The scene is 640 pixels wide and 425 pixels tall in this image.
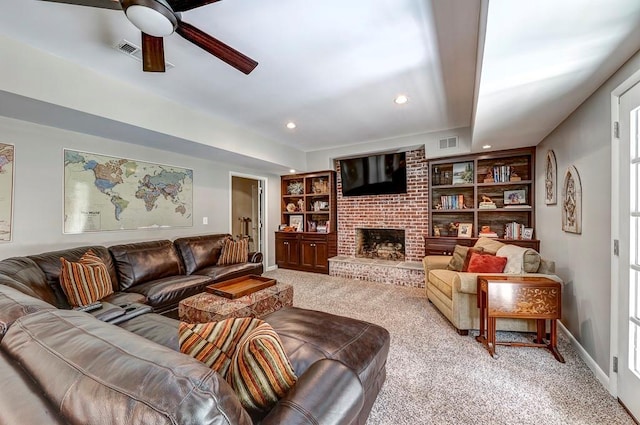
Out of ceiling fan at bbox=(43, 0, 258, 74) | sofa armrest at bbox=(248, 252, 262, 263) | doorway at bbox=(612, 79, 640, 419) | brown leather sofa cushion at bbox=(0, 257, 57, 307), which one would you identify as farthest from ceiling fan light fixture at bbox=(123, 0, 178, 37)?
sofa armrest at bbox=(248, 252, 262, 263)

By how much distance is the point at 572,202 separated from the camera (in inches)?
101

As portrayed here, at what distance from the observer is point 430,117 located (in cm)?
375

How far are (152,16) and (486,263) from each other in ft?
11.7

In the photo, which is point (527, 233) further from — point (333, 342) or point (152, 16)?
point (152, 16)

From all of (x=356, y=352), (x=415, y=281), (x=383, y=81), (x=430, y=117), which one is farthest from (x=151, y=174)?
(x=415, y=281)

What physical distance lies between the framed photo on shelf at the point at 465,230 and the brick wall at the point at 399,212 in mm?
521

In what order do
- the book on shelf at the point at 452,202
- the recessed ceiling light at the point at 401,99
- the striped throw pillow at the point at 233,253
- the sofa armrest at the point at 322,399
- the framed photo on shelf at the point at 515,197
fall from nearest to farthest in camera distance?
the sofa armrest at the point at 322,399
the recessed ceiling light at the point at 401,99
the striped throw pillow at the point at 233,253
the framed photo on shelf at the point at 515,197
the book on shelf at the point at 452,202

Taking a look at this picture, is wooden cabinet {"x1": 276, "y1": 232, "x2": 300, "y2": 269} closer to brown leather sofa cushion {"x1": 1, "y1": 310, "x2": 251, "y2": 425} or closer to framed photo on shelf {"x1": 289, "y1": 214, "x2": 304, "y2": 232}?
framed photo on shelf {"x1": 289, "y1": 214, "x2": 304, "y2": 232}

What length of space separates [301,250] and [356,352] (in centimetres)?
440

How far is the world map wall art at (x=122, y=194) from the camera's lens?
10.3ft

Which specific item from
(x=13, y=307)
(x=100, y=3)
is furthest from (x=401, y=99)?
(x=13, y=307)

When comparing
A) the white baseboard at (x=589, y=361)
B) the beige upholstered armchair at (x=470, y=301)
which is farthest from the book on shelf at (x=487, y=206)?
the white baseboard at (x=589, y=361)

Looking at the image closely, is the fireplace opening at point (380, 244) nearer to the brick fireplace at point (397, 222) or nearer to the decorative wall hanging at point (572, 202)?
the brick fireplace at point (397, 222)

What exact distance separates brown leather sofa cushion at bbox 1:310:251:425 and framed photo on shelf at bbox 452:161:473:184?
15.8 ft
